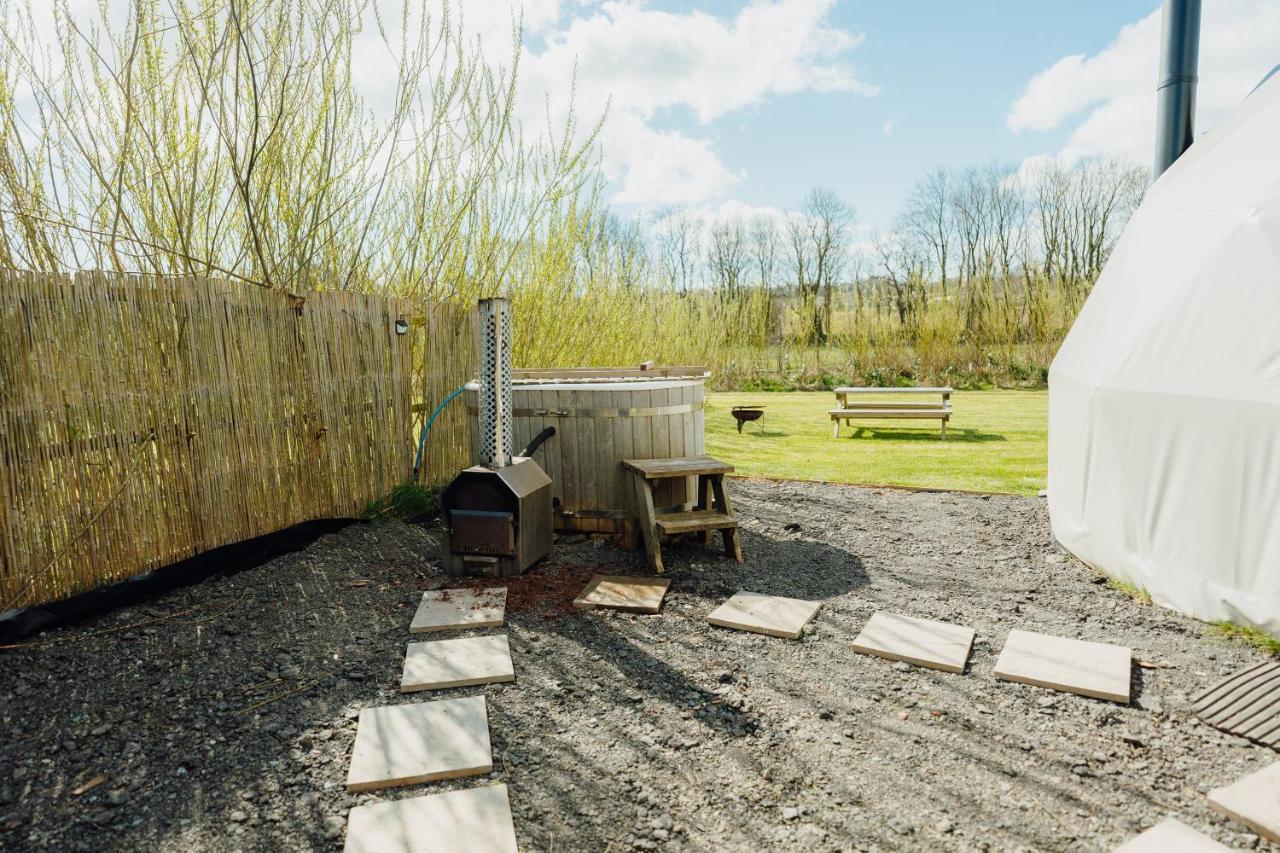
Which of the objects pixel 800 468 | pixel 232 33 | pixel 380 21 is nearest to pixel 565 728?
pixel 232 33

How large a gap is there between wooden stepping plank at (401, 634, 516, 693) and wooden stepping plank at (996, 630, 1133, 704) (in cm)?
219

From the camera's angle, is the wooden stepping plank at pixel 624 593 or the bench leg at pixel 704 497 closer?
the wooden stepping plank at pixel 624 593

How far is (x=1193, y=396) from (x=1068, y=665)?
1585 millimetres

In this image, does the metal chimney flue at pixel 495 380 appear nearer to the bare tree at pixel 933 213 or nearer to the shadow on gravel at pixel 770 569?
the shadow on gravel at pixel 770 569

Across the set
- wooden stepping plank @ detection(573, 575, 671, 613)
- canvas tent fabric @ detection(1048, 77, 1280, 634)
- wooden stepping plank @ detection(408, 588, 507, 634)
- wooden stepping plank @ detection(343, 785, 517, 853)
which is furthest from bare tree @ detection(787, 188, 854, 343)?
wooden stepping plank @ detection(343, 785, 517, 853)

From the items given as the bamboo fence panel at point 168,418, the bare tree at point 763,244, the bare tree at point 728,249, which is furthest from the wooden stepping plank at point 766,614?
the bare tree at point 728,249

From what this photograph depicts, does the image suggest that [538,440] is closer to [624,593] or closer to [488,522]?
[488,522]

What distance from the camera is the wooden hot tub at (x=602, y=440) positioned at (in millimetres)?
4887

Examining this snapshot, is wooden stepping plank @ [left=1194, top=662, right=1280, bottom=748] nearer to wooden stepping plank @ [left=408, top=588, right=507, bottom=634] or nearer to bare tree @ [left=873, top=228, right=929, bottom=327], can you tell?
wooden stepping plank @ [left=408, top=588, right=507, bottom=634]

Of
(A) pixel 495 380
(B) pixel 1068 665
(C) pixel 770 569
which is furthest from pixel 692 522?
(B) pixel 1068 665

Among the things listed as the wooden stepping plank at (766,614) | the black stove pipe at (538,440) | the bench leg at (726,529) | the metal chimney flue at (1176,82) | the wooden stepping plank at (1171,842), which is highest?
the metal chimney flue at (1176,82)

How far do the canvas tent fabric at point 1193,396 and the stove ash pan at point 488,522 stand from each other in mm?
3528

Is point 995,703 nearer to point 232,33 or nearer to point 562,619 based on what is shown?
point 562,619

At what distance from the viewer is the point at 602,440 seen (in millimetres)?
4902
